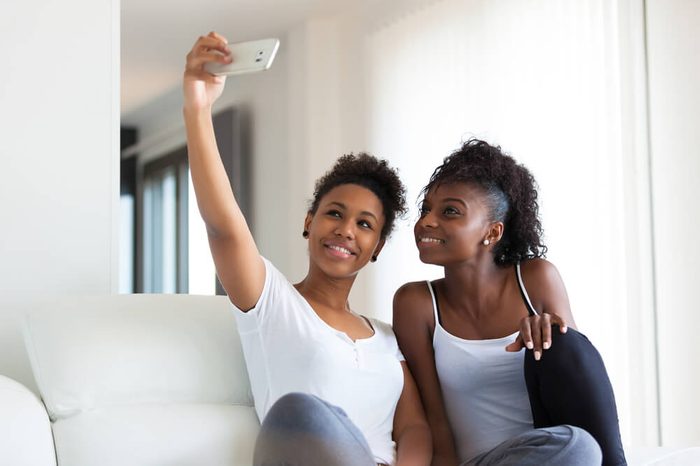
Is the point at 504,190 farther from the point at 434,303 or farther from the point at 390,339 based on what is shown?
the point at 390,339

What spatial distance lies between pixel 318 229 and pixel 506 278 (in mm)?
421

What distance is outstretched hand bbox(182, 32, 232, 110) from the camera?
1403 millimetres

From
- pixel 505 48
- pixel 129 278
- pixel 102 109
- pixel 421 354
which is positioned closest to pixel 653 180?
pixel 505 48

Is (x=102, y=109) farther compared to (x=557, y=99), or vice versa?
(x=557, y=99)

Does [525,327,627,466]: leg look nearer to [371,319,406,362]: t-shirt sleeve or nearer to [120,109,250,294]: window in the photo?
[371,319,406,362]: t-shirt sleeve

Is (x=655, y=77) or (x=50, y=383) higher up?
(x=655, y=77)

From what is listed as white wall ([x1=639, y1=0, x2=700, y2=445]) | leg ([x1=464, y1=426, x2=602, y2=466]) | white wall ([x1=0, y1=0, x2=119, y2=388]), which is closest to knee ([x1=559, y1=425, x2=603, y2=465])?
leg ([x1=464, y1=426, x2=602, y2=466])

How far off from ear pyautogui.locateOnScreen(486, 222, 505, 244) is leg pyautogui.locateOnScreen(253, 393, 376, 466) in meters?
0.71

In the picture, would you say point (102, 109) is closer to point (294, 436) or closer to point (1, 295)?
point (1, 295)

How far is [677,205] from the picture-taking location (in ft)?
9.25

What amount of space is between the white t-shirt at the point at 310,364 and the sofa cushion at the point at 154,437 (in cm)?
8

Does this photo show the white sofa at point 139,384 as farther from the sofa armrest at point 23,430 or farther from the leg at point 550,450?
the leg at point 550,450

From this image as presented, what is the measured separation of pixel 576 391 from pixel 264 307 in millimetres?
578

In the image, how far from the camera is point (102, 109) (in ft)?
7.70
